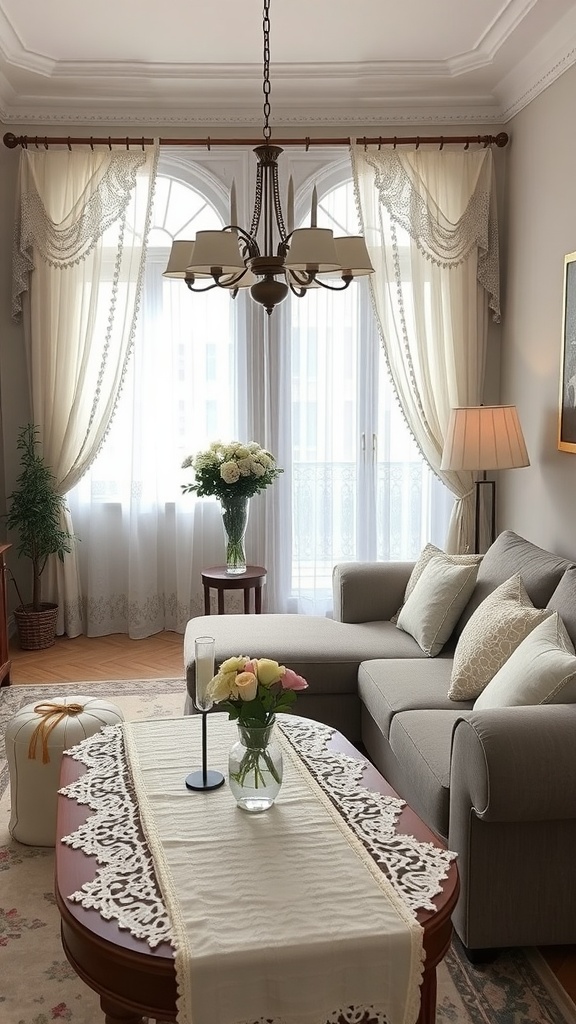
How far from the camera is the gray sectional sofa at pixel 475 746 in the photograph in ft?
7.56

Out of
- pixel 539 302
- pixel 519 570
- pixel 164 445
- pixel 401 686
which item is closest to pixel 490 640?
pixel 401 686

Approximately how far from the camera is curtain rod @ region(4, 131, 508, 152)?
531 cm

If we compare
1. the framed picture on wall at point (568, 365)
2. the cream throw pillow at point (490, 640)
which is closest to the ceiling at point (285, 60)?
the framed picture on wall at point (568, 365)

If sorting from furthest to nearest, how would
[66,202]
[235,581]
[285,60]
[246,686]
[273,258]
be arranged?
[66,202] < [285,60] < [235,581] < [273,258] < [246,686]

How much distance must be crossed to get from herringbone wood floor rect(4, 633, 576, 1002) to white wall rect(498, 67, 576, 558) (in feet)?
7.11

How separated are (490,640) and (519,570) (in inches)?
22.4

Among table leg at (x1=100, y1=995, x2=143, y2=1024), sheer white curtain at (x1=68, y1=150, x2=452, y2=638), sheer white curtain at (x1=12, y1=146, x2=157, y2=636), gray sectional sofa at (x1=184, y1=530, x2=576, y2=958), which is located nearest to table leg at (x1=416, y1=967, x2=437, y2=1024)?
gray sectional sofa at (x1=184, y1=530, x2=576, y2=958)

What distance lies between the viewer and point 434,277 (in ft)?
18.0

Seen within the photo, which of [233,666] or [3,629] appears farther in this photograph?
[3,629]

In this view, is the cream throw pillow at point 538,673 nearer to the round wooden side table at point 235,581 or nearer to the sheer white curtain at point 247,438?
the round wooden side table at point 235,581

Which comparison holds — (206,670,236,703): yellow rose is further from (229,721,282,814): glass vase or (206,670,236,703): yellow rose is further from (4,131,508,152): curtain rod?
(4,131,508,152): curtain rod

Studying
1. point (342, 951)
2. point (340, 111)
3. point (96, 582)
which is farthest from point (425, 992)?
point (340, 111)

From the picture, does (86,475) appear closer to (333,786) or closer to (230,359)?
(230,359)

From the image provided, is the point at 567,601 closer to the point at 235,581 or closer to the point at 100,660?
the point at 235,581
